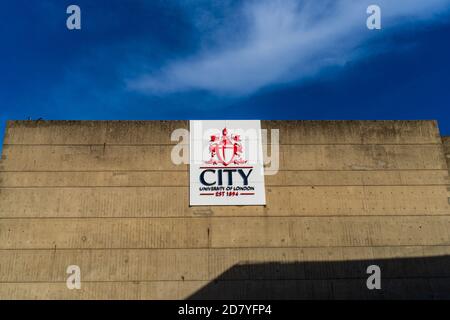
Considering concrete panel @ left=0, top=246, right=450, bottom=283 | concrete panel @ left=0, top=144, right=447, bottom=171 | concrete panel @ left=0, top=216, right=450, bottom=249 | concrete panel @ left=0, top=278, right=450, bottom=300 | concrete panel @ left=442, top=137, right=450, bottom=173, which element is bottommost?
concrete panel @ left=0, top=278, right=450, bottom=300

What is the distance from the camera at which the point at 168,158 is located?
22.1 meters

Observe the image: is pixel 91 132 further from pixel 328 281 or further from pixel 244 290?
pixel 328 281

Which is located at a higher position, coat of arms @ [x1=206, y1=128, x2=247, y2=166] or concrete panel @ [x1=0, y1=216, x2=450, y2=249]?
coat of arms @ [x1=206, y1=128, x2=247, y2=166]

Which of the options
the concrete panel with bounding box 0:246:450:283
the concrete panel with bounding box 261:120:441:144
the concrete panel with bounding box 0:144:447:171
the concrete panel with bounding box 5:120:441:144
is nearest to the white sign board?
the concrete panel with bounding box 5:120:441:144

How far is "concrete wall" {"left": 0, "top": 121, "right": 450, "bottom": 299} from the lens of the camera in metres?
20.3

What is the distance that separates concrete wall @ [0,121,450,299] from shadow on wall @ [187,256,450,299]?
0.21 feet

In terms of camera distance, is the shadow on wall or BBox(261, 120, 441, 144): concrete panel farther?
BBox(261, 120, 441, 144): concrete panel

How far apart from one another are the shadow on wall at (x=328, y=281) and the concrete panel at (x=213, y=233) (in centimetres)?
101

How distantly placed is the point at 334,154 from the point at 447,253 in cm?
735

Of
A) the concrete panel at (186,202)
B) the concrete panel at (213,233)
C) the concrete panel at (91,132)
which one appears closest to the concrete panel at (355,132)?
the concrete panel at (186,202)

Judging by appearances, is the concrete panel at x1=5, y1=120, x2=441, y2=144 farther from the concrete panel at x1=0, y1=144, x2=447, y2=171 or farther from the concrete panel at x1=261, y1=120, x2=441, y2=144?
the concrete panel at x1=0, y1=144, x2=447, y2=171

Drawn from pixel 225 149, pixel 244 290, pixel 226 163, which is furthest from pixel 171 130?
pixel 244 290

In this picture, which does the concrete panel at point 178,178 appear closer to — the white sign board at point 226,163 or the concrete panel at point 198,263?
the white sign board at point 226,163

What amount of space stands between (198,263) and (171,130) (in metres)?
7.01
